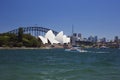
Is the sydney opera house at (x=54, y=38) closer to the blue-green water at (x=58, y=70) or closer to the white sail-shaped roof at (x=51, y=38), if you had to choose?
the white sail-shaped roof at (x=51, y=38)

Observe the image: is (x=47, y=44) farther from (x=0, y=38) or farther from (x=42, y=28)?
(x=0, y=38)

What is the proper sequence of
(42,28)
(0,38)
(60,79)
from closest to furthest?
1. (60,79)
2. (0,38)
3. (42,28)

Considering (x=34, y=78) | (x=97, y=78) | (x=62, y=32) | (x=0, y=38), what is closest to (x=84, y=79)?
(x=97, y=78)

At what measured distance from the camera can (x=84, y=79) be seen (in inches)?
662

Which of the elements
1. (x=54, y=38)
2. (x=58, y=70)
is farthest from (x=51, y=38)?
(x=58, y=70)

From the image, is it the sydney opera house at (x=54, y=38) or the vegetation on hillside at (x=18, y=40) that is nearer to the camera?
the vegetation on hillside at (x=18, y=40)

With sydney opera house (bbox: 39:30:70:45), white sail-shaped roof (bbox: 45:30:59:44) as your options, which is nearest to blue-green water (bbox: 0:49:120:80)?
white sail-shaped roof (bbox: 45:30:59:44)

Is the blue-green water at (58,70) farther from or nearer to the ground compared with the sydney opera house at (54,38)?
nearer to the ground

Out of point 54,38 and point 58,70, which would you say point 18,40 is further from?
point 58,70

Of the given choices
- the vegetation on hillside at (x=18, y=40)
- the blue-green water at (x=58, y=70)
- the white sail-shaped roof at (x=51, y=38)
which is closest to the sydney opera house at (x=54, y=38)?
the white sail-shaped roof at (x=51, y=38)

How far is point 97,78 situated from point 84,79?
0.81 metres

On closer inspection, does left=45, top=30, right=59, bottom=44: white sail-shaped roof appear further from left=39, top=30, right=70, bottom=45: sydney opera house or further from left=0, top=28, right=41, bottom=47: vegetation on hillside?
left=0, top=28, right=41, bottom=47: vegetation on hillside

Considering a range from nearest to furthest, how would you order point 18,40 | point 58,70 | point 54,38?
point 58,70, point 18,40, point 54,38

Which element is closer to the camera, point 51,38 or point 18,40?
point 18,40
